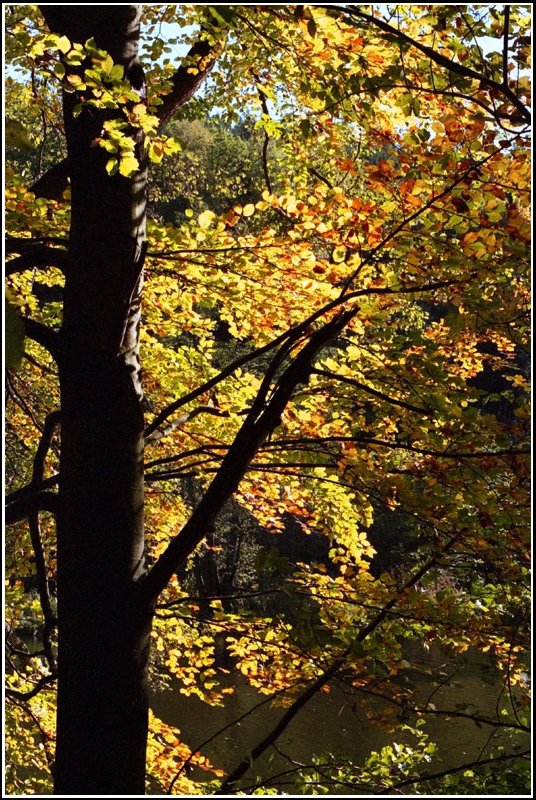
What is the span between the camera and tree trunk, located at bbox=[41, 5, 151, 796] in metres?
2.57

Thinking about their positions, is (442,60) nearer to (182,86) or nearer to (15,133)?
(15,133)

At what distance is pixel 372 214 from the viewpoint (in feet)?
10.4

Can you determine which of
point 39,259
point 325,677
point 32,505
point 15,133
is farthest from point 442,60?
point 325,677

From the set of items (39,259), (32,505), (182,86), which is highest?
(182,86)

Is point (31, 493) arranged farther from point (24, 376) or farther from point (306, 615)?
point (24, 376)

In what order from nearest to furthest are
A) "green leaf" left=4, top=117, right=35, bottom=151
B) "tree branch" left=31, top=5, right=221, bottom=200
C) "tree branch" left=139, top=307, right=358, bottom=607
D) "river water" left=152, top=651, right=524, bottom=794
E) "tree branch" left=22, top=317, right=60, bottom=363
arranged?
"green leaf" left=4, top=117, right=35, bottom=151
"tree branch" left=139, top=307, right=358, bottom=607
"tree branch" left=22, top=317, right=60, bottom=363
"tree branch" left=31, top=5, right=221, bottom=200
"river water" left=152, top=651, right=524, bottom=794

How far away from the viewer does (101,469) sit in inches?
104

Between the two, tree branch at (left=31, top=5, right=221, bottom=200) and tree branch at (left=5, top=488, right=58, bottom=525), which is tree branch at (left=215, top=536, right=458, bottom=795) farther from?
tree branch at (left=31, top=5, right=221, bottom=200)

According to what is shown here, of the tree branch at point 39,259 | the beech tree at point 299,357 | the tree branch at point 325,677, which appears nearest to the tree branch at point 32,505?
the beech tree at point 299,357

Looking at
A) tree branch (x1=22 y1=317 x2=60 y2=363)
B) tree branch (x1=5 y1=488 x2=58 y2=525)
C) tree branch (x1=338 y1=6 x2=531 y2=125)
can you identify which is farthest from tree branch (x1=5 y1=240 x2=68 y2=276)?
tree branch (x1=338 y1=6 x2=531 y2=125)

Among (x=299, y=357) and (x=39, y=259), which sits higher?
(x=39, y=259)

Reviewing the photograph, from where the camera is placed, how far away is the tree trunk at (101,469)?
257 cm

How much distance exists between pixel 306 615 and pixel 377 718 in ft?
3.71

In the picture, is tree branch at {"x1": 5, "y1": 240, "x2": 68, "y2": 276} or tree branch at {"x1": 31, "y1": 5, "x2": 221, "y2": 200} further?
tree branch at {"x1": 31, "y1": 5, "x2": 221, "y2": 200}
